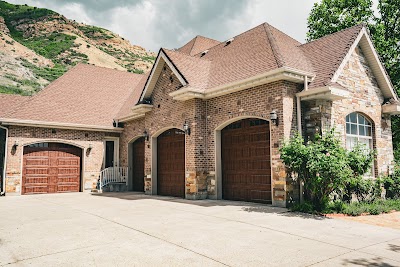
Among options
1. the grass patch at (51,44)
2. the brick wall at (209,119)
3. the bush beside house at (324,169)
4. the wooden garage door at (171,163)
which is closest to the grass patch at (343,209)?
the bush beside house at (324,169)

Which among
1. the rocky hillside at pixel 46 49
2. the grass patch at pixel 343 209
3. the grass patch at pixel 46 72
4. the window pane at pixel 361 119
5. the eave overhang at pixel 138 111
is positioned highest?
the rocky hillside at pixel 46 49

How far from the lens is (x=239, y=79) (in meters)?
11.6

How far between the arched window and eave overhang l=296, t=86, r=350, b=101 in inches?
78.2

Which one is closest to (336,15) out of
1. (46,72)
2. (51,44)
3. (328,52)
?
(328,52)

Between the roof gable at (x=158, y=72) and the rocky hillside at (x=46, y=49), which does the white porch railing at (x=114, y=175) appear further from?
the rocky hillside at (x=46, y=49)

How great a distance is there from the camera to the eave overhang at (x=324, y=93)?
32.9 feet

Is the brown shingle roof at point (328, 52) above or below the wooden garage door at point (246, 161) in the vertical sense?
above

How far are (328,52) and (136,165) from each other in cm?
1151

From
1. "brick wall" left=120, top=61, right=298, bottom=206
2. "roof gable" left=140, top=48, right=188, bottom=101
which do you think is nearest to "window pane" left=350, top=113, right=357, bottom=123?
"brick wall" left=120, top=61, right=298, bottom=206

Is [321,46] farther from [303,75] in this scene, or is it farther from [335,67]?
[303,75]

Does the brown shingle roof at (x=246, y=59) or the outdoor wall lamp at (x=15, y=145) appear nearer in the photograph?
the brown shingle roof at (x=246, y=59)

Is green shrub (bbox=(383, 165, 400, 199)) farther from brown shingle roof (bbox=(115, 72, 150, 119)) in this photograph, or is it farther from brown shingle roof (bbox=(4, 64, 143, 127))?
brown shingle roof (bbox=(4, 64, 143, 127))

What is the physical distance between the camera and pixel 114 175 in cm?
1831

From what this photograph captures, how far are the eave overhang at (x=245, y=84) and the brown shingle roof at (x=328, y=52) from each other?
515 mm
